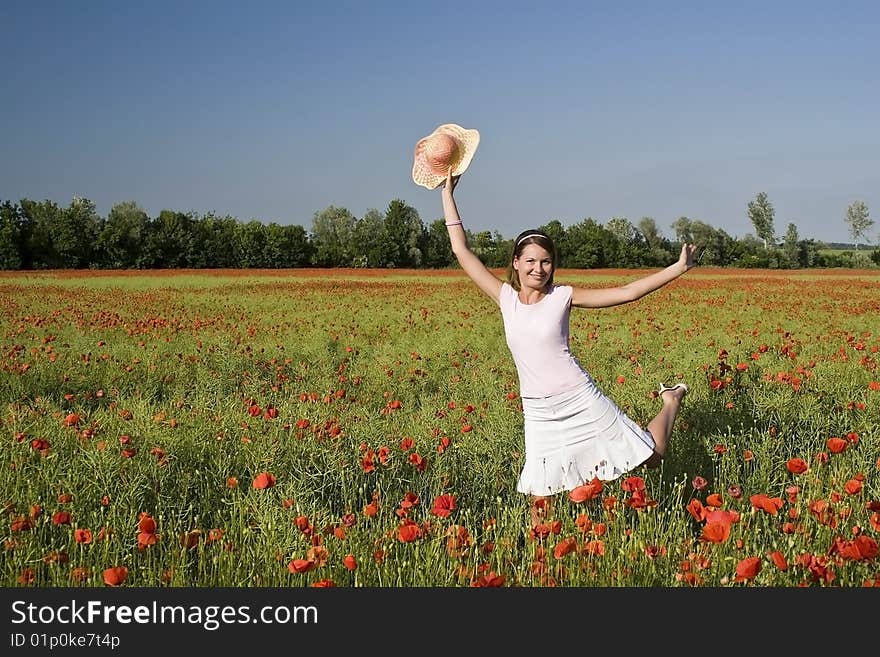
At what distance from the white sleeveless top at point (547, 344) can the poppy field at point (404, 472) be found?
1.80 feet

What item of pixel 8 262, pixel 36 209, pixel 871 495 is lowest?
pixel 871 495

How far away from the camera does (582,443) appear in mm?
3867

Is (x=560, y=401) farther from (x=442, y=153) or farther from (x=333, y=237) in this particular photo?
(x=333, y=237)

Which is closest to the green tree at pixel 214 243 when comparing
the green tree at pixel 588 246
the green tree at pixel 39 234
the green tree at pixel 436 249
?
the green tree at pixel 39 234

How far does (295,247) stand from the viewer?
7012 cm

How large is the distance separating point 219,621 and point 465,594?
0.79 meters

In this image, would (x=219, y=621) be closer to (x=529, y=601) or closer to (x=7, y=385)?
(x=529, y=601)

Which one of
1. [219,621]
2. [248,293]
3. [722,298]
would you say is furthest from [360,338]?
[248,293]

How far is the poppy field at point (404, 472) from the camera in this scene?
2844 millimetres

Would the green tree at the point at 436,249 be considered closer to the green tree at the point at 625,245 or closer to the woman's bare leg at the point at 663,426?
the green tree at the point at 625,245

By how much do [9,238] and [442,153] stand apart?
59167mm

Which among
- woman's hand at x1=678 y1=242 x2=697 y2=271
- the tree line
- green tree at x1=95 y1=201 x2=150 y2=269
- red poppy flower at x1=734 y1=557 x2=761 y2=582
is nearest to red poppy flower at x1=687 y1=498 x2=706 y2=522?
red poppy flower at x1=734 y1=557 x2=761 y2=582

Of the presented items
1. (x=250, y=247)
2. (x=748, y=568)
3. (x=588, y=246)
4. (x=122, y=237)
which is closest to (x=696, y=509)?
(x=748, y=568)

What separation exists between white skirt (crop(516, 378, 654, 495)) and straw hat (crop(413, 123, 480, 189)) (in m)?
1.39
